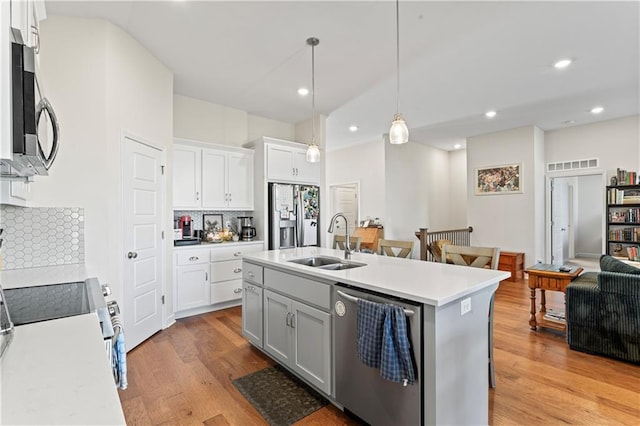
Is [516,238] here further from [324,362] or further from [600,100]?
[324,362]

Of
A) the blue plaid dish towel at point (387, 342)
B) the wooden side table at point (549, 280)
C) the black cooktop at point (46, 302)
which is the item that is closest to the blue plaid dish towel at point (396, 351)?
the blue plaid dish towel at point (387, 342)

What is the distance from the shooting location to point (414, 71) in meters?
3.54

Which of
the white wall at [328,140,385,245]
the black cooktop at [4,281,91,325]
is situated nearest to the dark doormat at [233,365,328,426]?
the black cooktop at [4,281,91,325]

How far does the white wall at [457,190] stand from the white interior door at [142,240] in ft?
A: 21.7

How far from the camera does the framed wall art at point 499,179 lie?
19.7ft

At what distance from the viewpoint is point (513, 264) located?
18.6 feet

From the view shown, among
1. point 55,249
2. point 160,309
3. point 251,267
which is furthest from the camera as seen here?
point 160,309

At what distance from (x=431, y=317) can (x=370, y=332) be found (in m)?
0.34

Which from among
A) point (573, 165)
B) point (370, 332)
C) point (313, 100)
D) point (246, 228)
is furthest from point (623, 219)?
point (246, 228)

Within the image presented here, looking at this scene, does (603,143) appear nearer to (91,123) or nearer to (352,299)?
(352,299)

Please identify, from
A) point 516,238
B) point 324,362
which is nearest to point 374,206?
point 516,238

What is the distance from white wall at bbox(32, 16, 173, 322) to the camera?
2498mm

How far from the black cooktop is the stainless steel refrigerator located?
108 inches

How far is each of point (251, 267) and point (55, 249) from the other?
Result: 1492 mm
